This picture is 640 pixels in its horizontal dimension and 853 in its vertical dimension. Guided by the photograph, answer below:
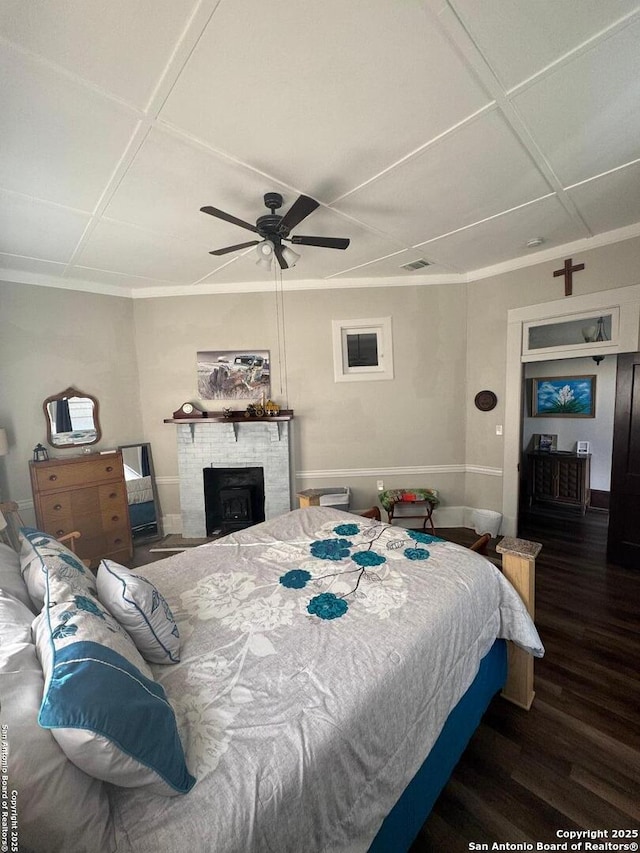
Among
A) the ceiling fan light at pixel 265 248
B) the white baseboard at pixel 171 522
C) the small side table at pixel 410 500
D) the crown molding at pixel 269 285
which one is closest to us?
the ceiling fan light at pixel 265 248

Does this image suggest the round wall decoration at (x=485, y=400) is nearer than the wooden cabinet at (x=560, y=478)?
Yes

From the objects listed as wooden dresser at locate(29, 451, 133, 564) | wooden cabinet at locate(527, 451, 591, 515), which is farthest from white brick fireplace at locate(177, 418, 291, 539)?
wooden cabinet at locate(527, 451, 591, 515)

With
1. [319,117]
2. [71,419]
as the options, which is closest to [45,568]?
[319,117]

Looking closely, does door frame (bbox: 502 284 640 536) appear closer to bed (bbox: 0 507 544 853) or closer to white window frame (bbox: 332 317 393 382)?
white window frame (bbox: 332 317 393 382)

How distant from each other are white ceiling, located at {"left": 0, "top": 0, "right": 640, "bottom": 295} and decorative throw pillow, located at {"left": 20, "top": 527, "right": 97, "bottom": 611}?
195 centimetres

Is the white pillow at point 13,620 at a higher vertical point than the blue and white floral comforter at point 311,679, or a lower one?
higher

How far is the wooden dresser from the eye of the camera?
3.06 m

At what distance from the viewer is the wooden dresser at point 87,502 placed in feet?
10.1

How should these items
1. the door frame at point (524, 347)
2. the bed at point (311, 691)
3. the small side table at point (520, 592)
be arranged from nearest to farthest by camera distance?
the bed at point (311, 691)
the small side table at point (520, 592)
the door frame at point (524, 347)

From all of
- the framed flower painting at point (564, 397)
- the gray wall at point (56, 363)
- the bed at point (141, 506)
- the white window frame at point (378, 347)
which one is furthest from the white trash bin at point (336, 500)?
the framed flower painting at point (564, 397)

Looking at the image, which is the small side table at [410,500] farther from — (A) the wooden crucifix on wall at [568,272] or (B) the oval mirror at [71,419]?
(B) the oval mirror at [71,419]

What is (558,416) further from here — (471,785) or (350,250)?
(471,785)

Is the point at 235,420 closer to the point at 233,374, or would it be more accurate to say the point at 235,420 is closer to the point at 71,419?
the point at 233,374

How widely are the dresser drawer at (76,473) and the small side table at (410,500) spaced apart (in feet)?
9.63
